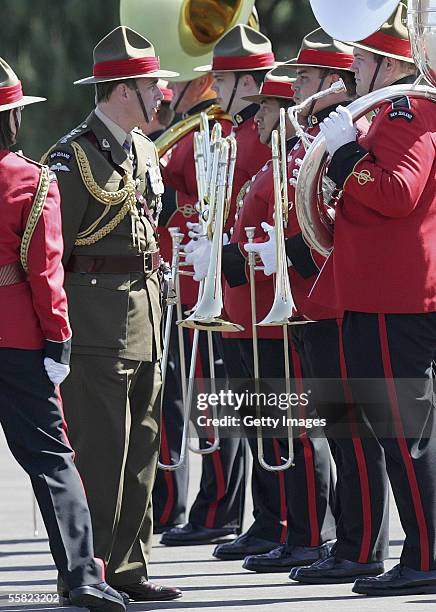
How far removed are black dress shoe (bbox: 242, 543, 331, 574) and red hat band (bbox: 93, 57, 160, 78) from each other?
2.14m

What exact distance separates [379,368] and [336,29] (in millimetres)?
1281

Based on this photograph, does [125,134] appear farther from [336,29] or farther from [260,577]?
[260,577]

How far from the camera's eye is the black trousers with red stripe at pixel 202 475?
9.23 metres

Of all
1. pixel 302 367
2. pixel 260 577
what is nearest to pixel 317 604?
pixel 260 577

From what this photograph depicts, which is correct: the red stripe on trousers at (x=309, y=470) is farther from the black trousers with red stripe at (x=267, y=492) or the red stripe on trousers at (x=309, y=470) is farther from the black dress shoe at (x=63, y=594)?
the black dress shoe at (x=63, y=594)

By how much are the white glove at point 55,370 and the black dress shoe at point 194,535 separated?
2.65 m

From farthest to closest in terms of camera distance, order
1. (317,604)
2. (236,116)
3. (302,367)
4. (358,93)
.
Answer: (236,116) → (302,367) → (358,93) → (317,604)

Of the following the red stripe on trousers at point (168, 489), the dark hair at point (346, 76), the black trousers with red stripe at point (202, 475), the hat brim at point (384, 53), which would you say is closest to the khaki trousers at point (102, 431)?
the hat brim at point (384, 53)

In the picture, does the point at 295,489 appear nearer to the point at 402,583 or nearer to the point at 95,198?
the point at 402,583

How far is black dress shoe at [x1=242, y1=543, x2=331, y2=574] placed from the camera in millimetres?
8117

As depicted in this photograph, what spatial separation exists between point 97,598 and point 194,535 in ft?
8.48

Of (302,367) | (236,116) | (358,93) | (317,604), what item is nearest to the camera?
(317,604)

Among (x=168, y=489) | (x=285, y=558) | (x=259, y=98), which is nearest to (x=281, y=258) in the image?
(x=259, y=98)

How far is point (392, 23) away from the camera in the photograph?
7449mm
